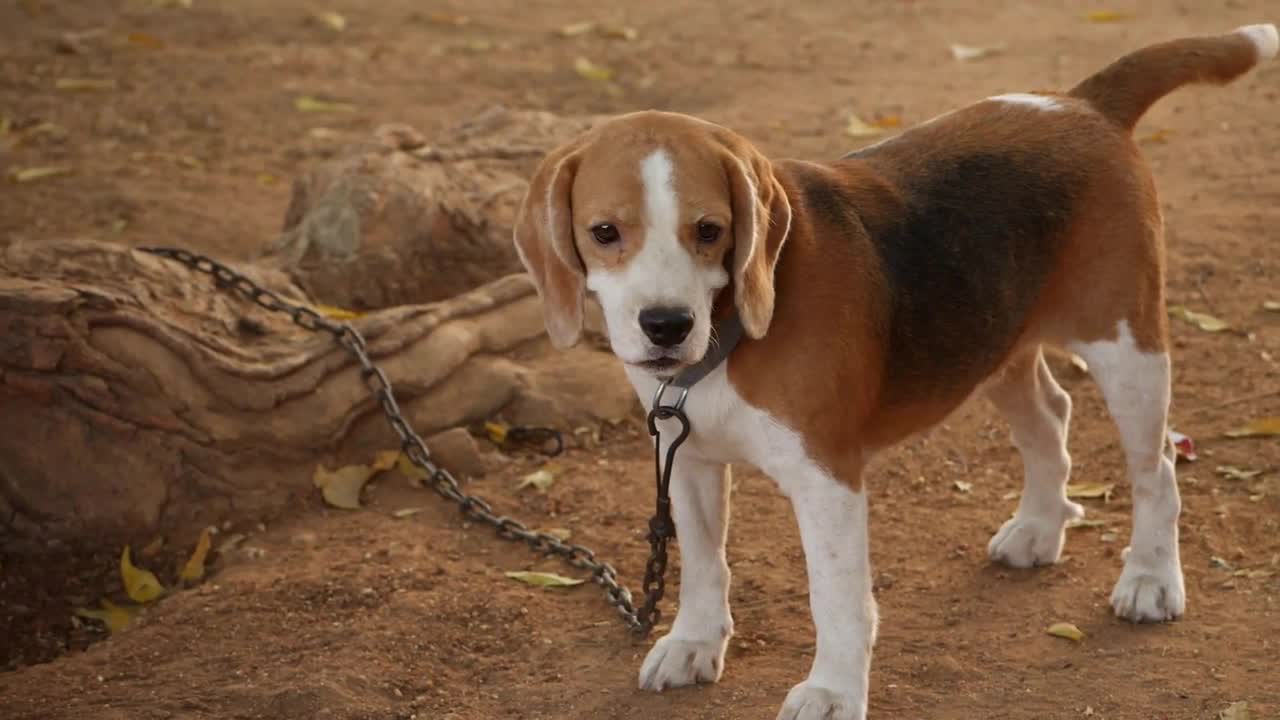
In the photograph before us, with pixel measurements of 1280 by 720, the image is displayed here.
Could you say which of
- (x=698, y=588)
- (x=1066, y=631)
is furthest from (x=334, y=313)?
(x=1066, y=631)

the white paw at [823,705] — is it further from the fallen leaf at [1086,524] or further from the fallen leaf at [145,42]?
the fallen leaf at [145,42]

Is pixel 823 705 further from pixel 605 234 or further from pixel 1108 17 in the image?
pixel 1108 17

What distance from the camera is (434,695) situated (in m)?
4.89

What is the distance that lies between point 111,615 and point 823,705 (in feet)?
8.50

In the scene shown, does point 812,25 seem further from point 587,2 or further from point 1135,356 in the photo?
point 1135,356

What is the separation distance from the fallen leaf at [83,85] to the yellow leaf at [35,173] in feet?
6.31

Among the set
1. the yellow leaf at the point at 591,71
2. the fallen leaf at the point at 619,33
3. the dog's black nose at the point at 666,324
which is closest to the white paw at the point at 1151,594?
the dog's black nose at the point at 666,324

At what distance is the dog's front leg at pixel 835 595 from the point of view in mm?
4309

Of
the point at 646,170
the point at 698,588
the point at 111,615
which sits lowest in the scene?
the point at 111,615

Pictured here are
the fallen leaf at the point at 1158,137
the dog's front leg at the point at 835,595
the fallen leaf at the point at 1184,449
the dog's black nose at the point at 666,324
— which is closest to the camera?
the dog's black nose at the point at 666,324

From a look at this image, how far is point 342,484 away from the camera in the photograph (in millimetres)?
6227

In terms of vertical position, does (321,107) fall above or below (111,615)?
above

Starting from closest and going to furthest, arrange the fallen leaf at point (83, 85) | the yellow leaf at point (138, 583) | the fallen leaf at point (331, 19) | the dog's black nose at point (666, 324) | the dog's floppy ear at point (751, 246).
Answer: the dog's black nose at point (666, 324), the dog's floppy ear at point (751, 246), the yellow leaf at point (138, 583), the fallen leaf at point (83, 85), the fallen leaf at point (331, 19)

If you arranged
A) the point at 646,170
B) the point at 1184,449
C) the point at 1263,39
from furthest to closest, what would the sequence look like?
the point at 1184,449, the point at 1263,39, the point at 646,170
